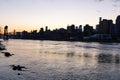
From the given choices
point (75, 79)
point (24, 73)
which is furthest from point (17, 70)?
point (75, 79)

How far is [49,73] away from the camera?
36.6 meters

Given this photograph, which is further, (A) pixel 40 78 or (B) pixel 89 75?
(B) pixel 89 75

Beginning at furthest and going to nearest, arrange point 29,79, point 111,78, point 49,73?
point 49,73 → point 111,78 → point 29,79

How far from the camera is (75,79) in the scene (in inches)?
1275

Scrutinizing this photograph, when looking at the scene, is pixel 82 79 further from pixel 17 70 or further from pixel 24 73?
pixel 17 70

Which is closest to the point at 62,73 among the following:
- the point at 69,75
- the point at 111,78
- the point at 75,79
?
the point at 69,75

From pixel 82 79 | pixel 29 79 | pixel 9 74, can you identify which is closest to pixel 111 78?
pixel 82 79

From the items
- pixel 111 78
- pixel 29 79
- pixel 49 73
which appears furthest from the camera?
pixel 49 73

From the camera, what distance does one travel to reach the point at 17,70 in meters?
38.0

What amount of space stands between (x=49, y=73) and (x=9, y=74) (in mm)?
5604

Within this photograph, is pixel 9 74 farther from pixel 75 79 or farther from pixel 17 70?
pixel 75 79

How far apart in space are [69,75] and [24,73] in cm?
617

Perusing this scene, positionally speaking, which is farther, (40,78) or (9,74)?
(9,74)

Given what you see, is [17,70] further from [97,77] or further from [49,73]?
[97,77]
